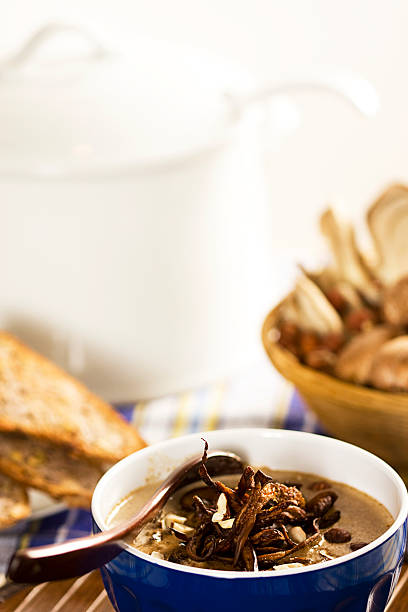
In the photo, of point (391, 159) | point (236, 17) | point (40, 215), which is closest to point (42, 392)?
point (40, 215)

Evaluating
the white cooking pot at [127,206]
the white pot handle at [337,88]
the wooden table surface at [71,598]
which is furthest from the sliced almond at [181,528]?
the white pot handle at [337,88]

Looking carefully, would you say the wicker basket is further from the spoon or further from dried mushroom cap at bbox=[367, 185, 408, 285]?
the spoon

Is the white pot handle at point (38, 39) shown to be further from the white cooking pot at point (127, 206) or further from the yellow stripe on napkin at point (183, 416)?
the yellow stripe on napkin at point (183, 416)

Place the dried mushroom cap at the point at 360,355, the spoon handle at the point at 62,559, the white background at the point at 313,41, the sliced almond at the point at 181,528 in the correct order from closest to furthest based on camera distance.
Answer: the spoon handle at the point at 62,559 → the sliced almond at the point at 181,528 → the dried mushroom cap at the point at 360,355 → the white background at the point at 313,41

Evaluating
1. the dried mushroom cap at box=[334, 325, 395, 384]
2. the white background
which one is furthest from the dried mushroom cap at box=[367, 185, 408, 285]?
the white background

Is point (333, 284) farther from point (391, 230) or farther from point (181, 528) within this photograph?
point (181, 528)

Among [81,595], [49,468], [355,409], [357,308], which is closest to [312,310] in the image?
[357,308]
